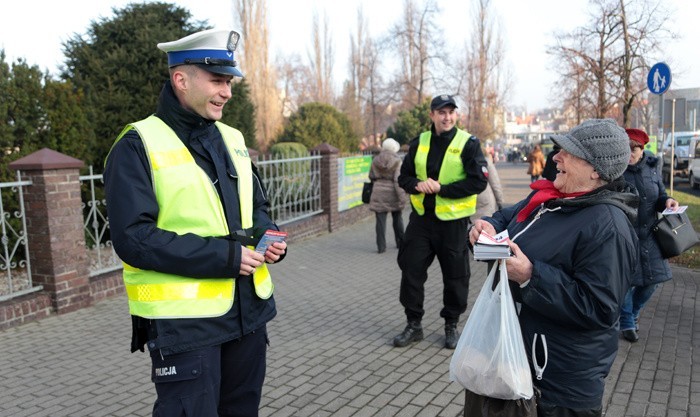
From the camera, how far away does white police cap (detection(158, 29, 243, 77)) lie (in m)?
2.27

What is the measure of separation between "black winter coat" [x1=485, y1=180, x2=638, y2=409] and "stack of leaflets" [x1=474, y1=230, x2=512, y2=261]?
0.45 feet

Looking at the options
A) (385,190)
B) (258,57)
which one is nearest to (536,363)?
(385,190)

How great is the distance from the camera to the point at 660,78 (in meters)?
9.98

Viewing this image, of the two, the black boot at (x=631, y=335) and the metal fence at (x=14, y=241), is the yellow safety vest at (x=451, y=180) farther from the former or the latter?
the metal fence at (x=14, y=241)

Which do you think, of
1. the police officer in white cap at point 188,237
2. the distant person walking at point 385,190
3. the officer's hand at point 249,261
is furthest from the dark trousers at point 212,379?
the distant person walking at point 385,190

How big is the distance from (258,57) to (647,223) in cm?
2639

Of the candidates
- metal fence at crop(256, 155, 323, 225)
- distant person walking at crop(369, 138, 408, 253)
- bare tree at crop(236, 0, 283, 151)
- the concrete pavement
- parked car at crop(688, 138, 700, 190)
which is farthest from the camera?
bare tree at crop(236, 0, 283, 151)

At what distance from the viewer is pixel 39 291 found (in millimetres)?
6230

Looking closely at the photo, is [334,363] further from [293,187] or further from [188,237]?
[293,187]

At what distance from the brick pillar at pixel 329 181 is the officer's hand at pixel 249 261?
30.7 feet

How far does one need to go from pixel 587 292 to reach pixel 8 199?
670 centimetres

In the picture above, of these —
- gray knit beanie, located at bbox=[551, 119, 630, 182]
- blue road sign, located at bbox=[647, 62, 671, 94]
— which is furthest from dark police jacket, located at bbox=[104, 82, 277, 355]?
blue road sign, located at bbox=[647, 62, 671, 94]

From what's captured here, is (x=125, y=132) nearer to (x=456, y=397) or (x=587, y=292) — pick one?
(x=587, y=292)

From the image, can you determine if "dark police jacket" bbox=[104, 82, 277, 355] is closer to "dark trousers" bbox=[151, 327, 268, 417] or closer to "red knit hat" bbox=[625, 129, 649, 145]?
"dark trousers" bbox=[151, 327, 268, 417]
